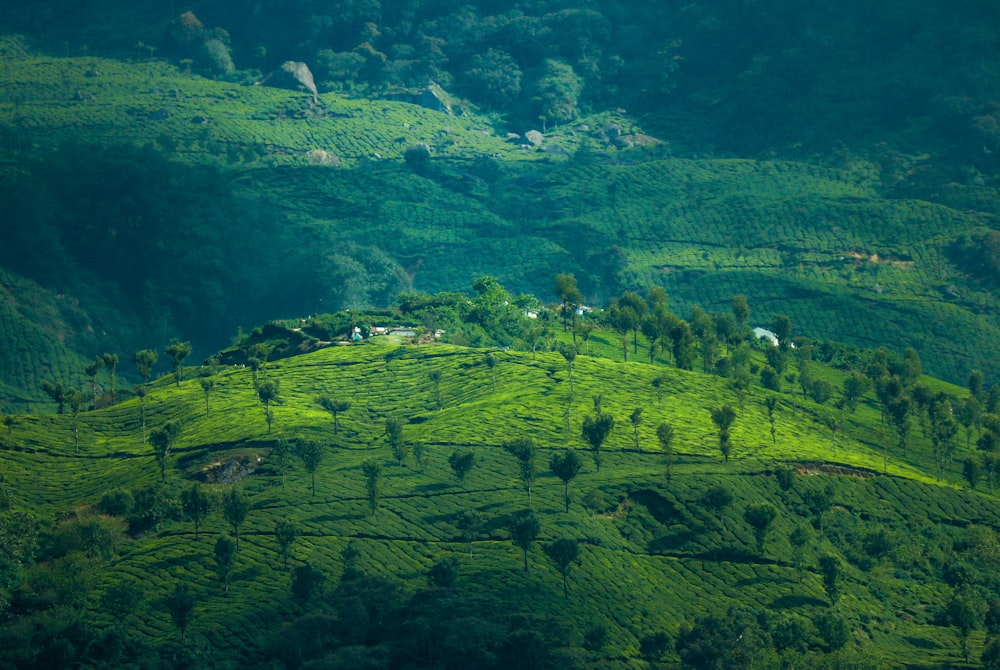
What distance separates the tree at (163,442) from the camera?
180000mm

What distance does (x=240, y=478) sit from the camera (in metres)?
181

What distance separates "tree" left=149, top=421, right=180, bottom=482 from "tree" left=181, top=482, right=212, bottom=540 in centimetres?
1754

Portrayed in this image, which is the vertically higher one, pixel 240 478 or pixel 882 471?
pixel 882 471

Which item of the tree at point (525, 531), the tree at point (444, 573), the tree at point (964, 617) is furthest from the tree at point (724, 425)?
the tree at point (444, 573)

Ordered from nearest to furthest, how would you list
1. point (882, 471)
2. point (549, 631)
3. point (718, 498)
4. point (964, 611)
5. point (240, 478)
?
point (549, 631)
point (964, 611)
point (718, 498)
point (240, 478)
point (882, 471)

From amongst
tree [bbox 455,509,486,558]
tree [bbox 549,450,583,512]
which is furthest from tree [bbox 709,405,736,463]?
tree [bbox 455,509,486,558]

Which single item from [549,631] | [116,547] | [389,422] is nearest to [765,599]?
[549,631]

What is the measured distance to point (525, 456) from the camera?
173 m

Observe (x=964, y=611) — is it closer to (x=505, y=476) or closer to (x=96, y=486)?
(x=505, y=476)

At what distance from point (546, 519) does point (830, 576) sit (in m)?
33.5

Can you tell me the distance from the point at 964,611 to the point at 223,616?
80.4 meters

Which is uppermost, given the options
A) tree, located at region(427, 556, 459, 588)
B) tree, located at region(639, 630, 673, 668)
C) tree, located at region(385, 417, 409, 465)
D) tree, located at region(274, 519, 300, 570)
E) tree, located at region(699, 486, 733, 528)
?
tree, located at region(385, 417, 409, 465)

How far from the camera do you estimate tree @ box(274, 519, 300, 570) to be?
154 m

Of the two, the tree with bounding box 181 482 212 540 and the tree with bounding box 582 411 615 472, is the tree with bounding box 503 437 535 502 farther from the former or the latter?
the tree with bounding box 181 482 212 540
